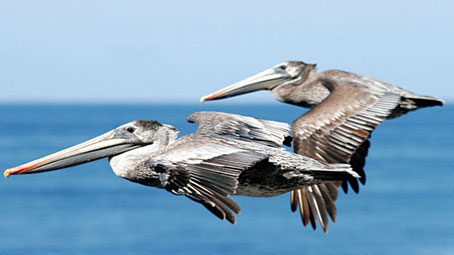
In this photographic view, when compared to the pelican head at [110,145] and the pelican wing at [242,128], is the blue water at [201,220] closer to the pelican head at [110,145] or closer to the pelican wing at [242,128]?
the pelican wing at [242,128]

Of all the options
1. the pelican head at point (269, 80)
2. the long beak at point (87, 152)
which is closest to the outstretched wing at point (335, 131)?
the pelican head at point (269, 80)

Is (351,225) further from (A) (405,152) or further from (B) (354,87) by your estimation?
(A) (405,152)

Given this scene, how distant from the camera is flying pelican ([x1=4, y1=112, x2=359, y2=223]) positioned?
8.98 m

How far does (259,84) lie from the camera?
49.3ft

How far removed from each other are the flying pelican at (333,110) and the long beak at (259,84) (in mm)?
14

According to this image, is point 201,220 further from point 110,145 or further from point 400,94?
point 110,145

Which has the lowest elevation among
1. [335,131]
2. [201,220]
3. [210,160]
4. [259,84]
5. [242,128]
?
[201,220]

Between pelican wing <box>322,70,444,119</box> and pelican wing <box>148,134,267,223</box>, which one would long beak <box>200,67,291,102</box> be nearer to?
pelican wing <box>322,70,444,119</box>

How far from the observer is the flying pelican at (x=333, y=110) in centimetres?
1207

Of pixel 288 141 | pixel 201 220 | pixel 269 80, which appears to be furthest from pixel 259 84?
pixel 201 220

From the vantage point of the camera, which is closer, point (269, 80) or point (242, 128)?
point (242, 128)

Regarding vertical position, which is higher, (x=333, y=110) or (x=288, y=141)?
(x=333, y=110)

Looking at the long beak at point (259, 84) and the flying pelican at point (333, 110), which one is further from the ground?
the long beak at point (259, 84)

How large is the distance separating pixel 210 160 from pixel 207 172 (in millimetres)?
183
